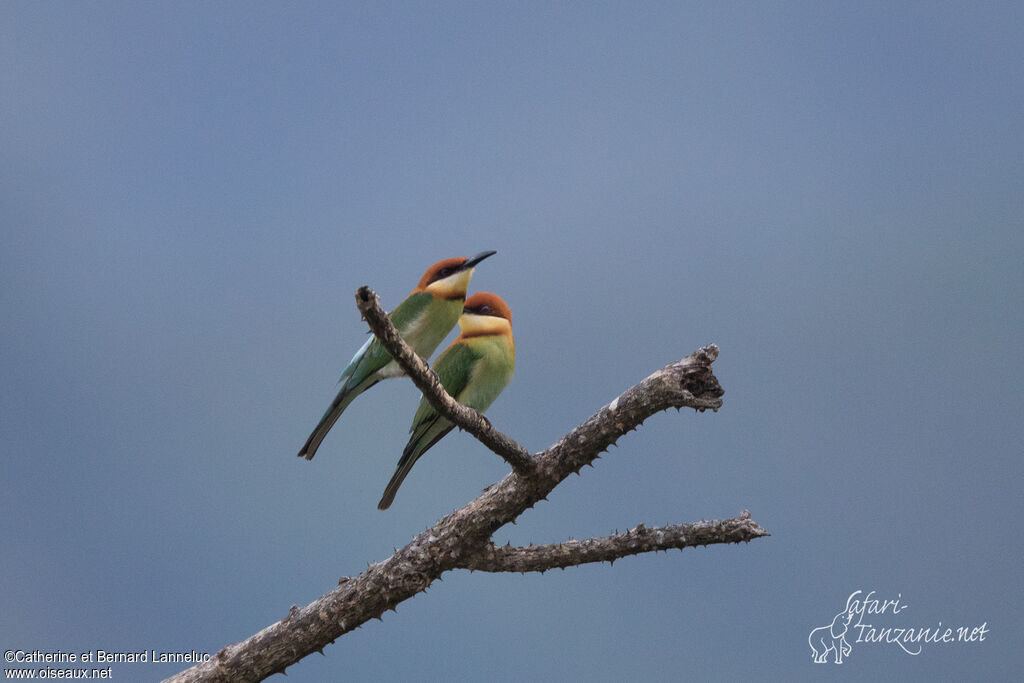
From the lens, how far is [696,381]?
4383mm

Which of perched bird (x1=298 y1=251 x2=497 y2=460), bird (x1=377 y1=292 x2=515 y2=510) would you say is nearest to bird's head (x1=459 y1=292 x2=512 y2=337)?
bird (x1=377 y1=292 x2=515 y2=510)

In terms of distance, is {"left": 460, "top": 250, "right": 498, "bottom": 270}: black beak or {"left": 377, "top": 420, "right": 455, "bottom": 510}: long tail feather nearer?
{"left": 460, "top": 250, "right": 498, "bottom": 270}: black beak

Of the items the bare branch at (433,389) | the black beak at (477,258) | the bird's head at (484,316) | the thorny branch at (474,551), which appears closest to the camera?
the bare branch at (433,389)

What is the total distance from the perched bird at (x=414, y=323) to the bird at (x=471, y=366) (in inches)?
13.1

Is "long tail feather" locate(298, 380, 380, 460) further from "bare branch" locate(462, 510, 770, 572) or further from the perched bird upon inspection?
"bare branch" locate(462, 510, 770, 572)

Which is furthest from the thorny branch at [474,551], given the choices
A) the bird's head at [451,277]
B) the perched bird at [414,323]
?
the bird's head at [451,277]

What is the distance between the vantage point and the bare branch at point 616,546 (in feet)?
15.6

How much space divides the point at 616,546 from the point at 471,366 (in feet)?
4.91

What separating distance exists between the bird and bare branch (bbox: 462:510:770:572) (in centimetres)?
89

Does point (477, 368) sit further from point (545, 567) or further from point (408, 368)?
point (408, 368)

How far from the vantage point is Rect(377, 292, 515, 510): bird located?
221 inches

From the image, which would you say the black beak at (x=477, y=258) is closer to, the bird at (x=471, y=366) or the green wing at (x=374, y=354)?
the green wing at (x=374, y=354)

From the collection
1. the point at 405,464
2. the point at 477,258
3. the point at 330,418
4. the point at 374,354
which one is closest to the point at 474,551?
the point at 405,464

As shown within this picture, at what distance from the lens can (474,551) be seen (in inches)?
200
